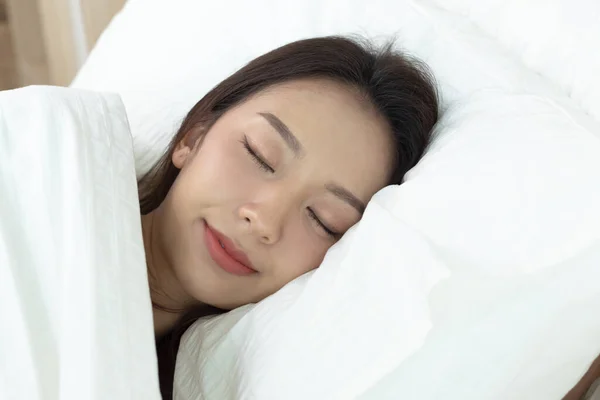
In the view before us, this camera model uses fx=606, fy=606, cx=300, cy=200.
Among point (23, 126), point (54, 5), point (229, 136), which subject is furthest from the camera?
point (54, 5)

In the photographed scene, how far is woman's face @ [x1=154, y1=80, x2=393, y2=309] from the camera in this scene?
784 mm

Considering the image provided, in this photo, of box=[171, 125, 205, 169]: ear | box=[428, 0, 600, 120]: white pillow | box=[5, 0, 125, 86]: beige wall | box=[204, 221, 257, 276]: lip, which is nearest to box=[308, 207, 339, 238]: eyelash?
box=[204, 221, 257, 276]: lip

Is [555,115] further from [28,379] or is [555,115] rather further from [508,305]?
[28,379]

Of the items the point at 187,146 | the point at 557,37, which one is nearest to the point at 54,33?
the point at 187,146

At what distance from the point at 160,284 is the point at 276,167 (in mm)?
299

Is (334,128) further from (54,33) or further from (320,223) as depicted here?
(54,33)

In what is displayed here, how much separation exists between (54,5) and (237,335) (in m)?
1.23

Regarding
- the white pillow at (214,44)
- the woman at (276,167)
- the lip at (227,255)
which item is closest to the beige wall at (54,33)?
the white pillow at (214,44)

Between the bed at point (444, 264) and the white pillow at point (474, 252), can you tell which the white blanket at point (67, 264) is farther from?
the white pillow at point (474, 252)

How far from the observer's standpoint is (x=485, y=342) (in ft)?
1.94

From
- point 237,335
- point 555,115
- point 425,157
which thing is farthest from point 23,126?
point 555,115

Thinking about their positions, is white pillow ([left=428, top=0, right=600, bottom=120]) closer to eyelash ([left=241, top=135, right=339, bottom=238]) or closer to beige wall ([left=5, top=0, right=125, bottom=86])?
eyelash ([left=241, top=135, right=339, bottom=238])

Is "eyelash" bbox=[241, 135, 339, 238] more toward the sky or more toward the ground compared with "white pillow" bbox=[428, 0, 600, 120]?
more toward the ground

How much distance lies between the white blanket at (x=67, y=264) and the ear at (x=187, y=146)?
136 mm
